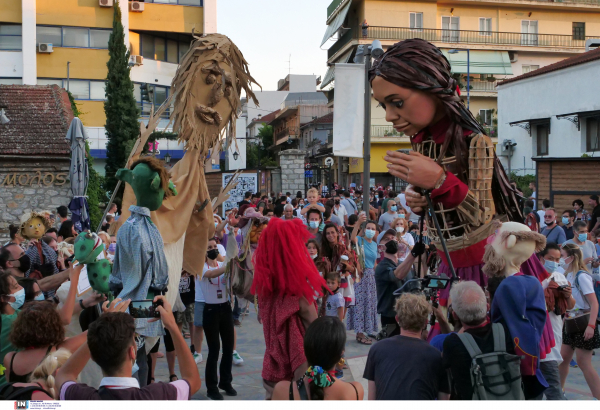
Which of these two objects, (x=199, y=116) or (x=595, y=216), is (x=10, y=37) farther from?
(x=199, y=116)

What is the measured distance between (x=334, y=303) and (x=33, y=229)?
13.0 feet

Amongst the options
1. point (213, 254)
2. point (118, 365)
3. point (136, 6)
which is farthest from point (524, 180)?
point (118, 365)

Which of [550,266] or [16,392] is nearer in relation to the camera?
[16,392]

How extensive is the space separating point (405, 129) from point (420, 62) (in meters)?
0.46

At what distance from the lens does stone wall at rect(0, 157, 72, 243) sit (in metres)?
17.2

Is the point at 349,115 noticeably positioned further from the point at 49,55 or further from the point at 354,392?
the point at 49,55

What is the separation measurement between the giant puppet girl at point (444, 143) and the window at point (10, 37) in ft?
101

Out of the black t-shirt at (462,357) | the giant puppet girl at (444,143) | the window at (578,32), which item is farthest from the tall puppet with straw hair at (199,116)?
the window at (578,32)

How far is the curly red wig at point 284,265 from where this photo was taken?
192 inches

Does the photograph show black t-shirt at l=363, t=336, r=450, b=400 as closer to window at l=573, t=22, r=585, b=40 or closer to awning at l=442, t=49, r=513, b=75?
awning at l=442, t=49, r=513, b=75

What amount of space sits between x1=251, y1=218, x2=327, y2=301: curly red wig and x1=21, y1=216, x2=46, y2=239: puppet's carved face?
15.0 ft

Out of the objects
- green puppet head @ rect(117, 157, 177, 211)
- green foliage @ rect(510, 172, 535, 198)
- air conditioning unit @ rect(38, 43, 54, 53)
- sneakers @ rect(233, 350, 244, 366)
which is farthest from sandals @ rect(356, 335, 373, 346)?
air conditioning unit @ rect(38, 43, 54, 53)

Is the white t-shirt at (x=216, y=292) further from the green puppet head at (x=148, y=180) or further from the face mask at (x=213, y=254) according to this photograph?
the green puppet head at (x=148, y=180)

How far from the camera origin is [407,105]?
14.2 ft
